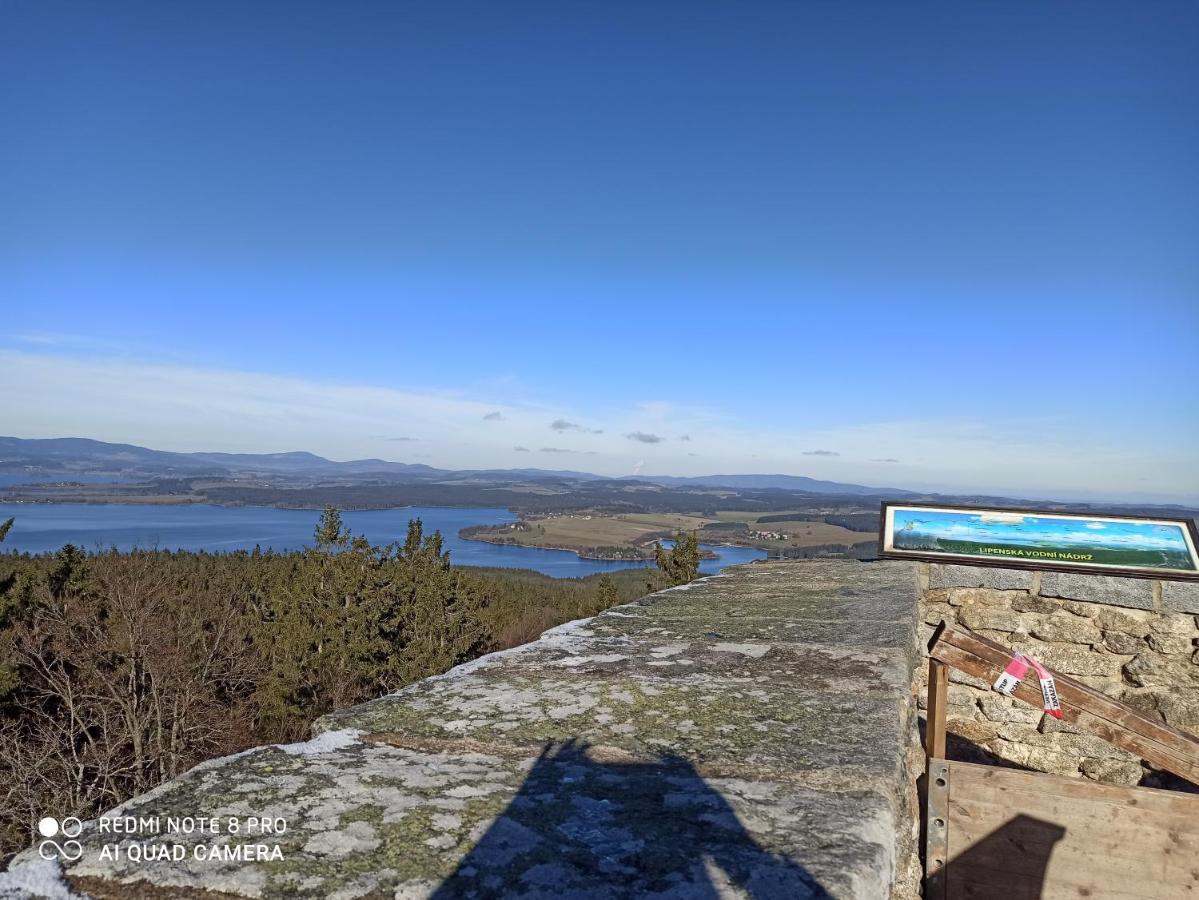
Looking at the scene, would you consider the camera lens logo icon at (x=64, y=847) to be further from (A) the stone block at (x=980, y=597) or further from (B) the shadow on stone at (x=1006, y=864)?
(A) the stone block at (x=980, y=597)

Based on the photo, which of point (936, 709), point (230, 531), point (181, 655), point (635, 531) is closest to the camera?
point (936, 709)

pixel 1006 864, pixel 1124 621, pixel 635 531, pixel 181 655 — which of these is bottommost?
pixel 635 531

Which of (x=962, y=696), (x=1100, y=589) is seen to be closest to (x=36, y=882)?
(x=962, y=696)

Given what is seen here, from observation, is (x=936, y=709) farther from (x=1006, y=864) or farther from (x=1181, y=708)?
(x=1181, y=708)

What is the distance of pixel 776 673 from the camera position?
2.54 metres

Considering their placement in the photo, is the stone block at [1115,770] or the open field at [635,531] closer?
the stone block at [1115,770]

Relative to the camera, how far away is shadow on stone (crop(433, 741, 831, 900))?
1181 millimetres

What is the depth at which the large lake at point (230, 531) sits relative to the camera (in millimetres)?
80125

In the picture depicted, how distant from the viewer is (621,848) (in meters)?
1.31

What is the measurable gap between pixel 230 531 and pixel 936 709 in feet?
378

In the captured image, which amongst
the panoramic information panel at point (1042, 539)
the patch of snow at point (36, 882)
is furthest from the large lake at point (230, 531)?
the patch of snow at point (36, 882)

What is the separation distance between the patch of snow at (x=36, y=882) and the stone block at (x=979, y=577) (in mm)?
5081

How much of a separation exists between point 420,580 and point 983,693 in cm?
2643

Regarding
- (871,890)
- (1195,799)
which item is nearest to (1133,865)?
(1195,799)
